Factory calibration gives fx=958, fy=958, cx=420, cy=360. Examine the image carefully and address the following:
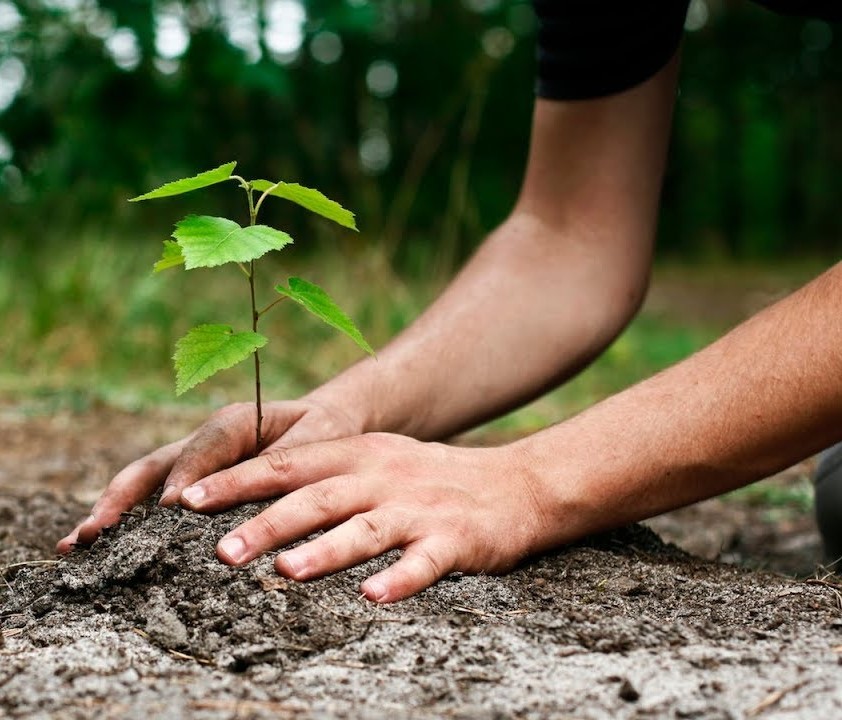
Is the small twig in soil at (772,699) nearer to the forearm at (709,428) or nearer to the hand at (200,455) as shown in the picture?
the forearm at (709,428)

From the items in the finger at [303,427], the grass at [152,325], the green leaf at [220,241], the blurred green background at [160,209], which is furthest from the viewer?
the blurred green background at [160,209]

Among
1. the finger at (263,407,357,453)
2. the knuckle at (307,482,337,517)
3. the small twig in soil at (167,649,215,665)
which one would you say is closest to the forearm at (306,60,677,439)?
the finger at (263,407,357,453)

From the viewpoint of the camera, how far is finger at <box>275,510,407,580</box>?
4.22 ft

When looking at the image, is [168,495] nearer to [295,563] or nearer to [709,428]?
[295,563]

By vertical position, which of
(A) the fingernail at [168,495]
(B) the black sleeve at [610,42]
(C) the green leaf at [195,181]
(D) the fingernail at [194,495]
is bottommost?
(A) the fingernail at [168,495]

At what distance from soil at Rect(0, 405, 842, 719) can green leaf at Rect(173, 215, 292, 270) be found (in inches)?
17.0

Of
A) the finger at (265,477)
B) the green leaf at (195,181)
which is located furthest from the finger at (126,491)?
the green leaf at (195,181)

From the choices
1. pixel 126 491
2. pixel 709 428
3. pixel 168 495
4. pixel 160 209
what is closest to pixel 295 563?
pixel 168 495

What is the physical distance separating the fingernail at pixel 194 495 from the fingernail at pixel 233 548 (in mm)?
106

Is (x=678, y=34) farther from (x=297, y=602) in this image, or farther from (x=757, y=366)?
(x=297, y=602)

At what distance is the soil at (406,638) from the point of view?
1061 millimetres

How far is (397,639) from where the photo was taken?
120 cm

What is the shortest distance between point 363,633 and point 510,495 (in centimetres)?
32

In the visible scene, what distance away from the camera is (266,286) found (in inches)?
191
